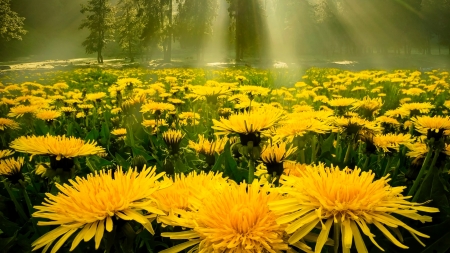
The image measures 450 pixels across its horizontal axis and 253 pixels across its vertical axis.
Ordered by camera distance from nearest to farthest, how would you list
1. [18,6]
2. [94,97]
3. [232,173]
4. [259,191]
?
[259,191] < [232,173] < [94,97] < [18,6]

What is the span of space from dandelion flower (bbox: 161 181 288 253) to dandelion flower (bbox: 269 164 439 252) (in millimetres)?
38

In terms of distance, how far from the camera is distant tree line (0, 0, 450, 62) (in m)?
26.3

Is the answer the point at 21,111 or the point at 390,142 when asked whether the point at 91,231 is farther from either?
the point at 21,111

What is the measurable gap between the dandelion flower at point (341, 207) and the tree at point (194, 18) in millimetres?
28990

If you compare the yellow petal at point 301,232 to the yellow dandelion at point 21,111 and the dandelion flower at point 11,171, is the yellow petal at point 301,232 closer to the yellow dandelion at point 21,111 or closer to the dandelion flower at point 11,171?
the dandelion flower at point 11,171

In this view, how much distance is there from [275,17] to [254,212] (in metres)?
47.3

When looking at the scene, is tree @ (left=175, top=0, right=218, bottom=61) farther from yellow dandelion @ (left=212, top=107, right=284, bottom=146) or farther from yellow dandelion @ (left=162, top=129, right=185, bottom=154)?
yellow dandelion @ (left=212, top=107, right=284, bottom=146)

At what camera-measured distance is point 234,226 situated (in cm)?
60

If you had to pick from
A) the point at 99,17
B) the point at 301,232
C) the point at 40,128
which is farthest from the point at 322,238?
the point at 99,17

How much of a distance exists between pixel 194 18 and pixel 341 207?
2992 centimetres

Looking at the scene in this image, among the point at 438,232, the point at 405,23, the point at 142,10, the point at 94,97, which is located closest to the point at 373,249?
the point at 438,232

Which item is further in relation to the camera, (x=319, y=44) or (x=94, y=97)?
(x=319, y=44)

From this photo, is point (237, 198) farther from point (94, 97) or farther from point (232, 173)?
point (94, 97)

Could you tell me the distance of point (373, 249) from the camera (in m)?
0.92
